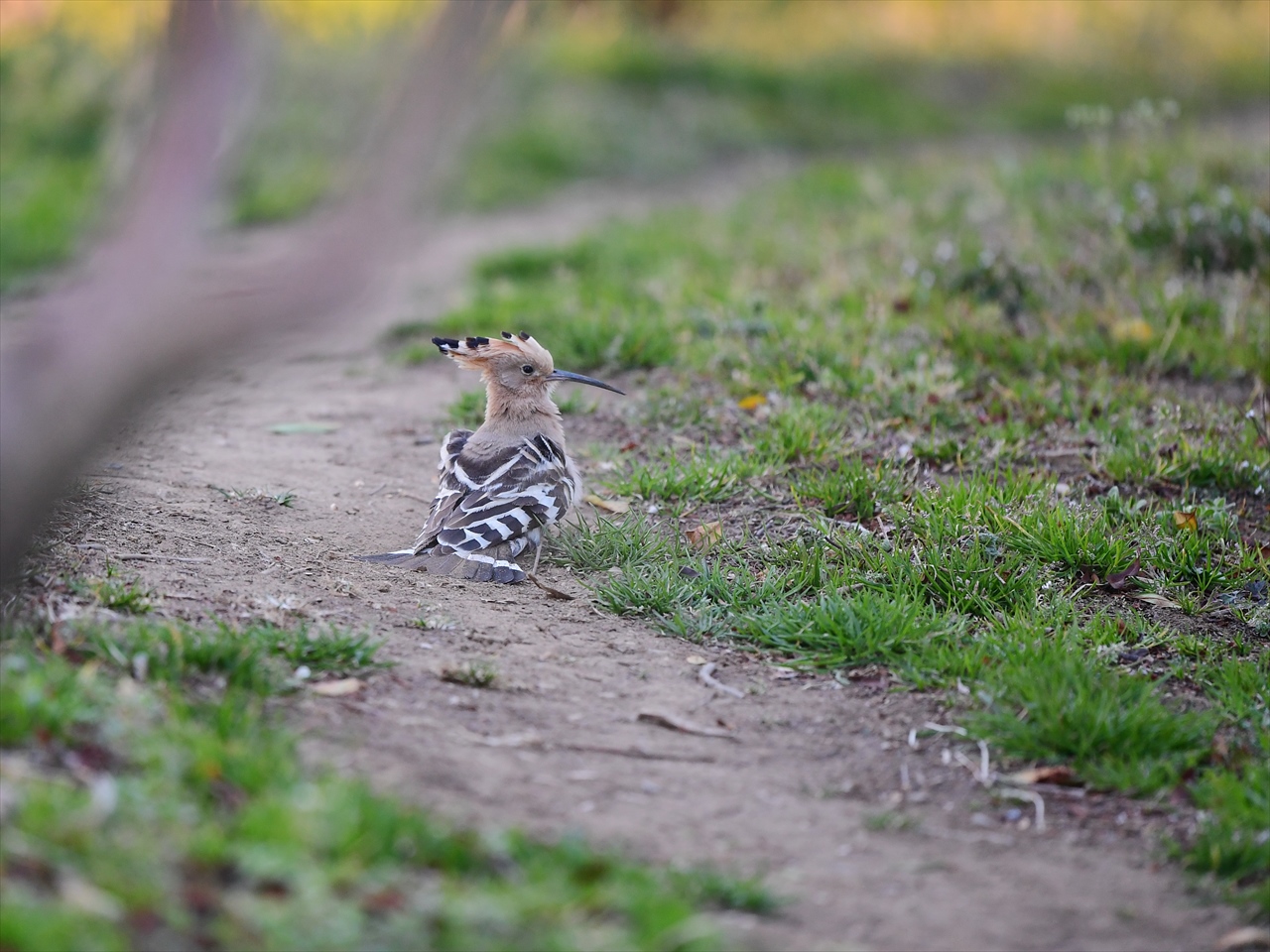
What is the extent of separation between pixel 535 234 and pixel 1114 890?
25.7ft

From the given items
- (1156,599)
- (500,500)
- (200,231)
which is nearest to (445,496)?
(500,500)

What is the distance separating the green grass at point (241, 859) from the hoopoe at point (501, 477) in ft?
4.33

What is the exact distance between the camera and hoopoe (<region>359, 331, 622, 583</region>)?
416cm

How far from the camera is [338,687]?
323 centimetres

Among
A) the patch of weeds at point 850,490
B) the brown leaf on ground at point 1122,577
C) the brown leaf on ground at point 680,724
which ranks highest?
the patch of weeds at point 850,490

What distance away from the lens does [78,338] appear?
2.25 metres

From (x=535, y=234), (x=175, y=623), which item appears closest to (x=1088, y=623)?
(x=175, y=623)

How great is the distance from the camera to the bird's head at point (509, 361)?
16.1 ft

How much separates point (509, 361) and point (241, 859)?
285 cm

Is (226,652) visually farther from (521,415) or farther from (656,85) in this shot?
(656,85)

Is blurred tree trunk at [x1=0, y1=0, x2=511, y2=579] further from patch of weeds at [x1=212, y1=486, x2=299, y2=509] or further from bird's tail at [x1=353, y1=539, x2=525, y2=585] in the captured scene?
patch of weeds at [x1=212, y1=486, x2=299, y2=509]

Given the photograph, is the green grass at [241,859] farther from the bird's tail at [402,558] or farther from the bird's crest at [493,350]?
the bird's crest at [493,350]

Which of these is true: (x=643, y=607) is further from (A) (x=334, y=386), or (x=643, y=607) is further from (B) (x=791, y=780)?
(A) (x=334, y=386)

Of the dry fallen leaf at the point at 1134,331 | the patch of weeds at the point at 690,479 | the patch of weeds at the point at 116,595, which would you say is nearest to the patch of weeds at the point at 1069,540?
the patch of weeds at the point at 690,479
